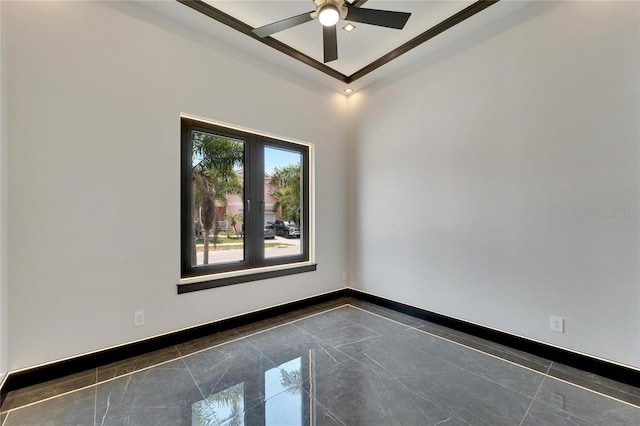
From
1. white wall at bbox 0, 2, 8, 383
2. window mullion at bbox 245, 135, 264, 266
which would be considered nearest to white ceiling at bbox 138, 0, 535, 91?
window mullion at bbox 245, 135, 264, 266

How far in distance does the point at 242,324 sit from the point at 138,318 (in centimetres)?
102

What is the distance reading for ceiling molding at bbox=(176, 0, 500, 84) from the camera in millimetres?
2432

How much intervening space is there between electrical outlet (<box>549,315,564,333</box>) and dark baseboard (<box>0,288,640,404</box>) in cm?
16

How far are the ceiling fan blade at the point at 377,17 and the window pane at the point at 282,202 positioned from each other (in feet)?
5.79

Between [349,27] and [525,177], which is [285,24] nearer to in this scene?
[349,27]

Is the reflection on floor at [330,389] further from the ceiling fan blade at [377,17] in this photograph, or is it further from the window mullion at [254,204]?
the ceiling fan blade at [377,17]

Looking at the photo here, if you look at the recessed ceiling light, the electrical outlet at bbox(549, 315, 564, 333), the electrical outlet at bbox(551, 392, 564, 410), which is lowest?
the electrical outlet at bbox(551, 392, 564, 410)

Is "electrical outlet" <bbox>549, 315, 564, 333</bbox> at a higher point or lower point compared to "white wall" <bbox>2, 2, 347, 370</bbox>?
lower

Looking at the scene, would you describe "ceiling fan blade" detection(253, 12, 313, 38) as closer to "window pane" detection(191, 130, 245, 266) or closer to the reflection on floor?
"window pane" detection(191, 130, 245, 266)

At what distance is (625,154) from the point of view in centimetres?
199

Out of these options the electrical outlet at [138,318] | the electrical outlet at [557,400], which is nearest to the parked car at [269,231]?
the electrical outlet at [138,318]

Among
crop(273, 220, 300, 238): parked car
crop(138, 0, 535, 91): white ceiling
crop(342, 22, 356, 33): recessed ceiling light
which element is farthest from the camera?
crop(273, 220, 300, 238): parked car

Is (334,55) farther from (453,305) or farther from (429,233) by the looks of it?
(453,305)

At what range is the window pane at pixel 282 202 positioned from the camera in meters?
3.45
